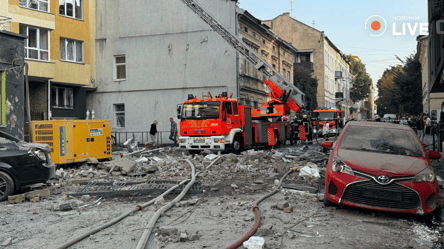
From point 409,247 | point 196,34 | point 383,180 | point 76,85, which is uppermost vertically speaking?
point 196,34

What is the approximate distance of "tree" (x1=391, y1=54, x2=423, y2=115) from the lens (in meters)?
51.9

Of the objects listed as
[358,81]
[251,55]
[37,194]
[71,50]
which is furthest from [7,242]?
[358,81]

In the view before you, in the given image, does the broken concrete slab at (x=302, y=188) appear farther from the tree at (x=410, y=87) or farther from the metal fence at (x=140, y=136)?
the tree at (x=410, y=87)

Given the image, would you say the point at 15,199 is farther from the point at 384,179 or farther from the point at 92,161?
the point at 384,179

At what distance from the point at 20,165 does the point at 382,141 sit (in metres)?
7.13

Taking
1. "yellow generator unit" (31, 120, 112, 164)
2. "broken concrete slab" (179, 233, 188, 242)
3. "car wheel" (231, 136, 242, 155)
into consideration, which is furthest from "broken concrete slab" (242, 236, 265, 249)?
"car wheel" (231, 136, 242, 155)

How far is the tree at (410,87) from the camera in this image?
51.9 metres

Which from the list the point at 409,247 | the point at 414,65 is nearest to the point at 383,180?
the point at 409,247

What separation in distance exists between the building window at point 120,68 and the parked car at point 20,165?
22.5 m

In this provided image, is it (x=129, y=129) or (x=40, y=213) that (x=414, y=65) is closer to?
(x=129, y=129)

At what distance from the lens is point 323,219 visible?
687 centimetres

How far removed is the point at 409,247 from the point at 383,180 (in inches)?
60.9

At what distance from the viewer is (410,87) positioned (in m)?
52.0

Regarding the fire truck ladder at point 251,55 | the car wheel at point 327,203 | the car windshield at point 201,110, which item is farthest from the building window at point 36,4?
the car wheel at point 327,203
